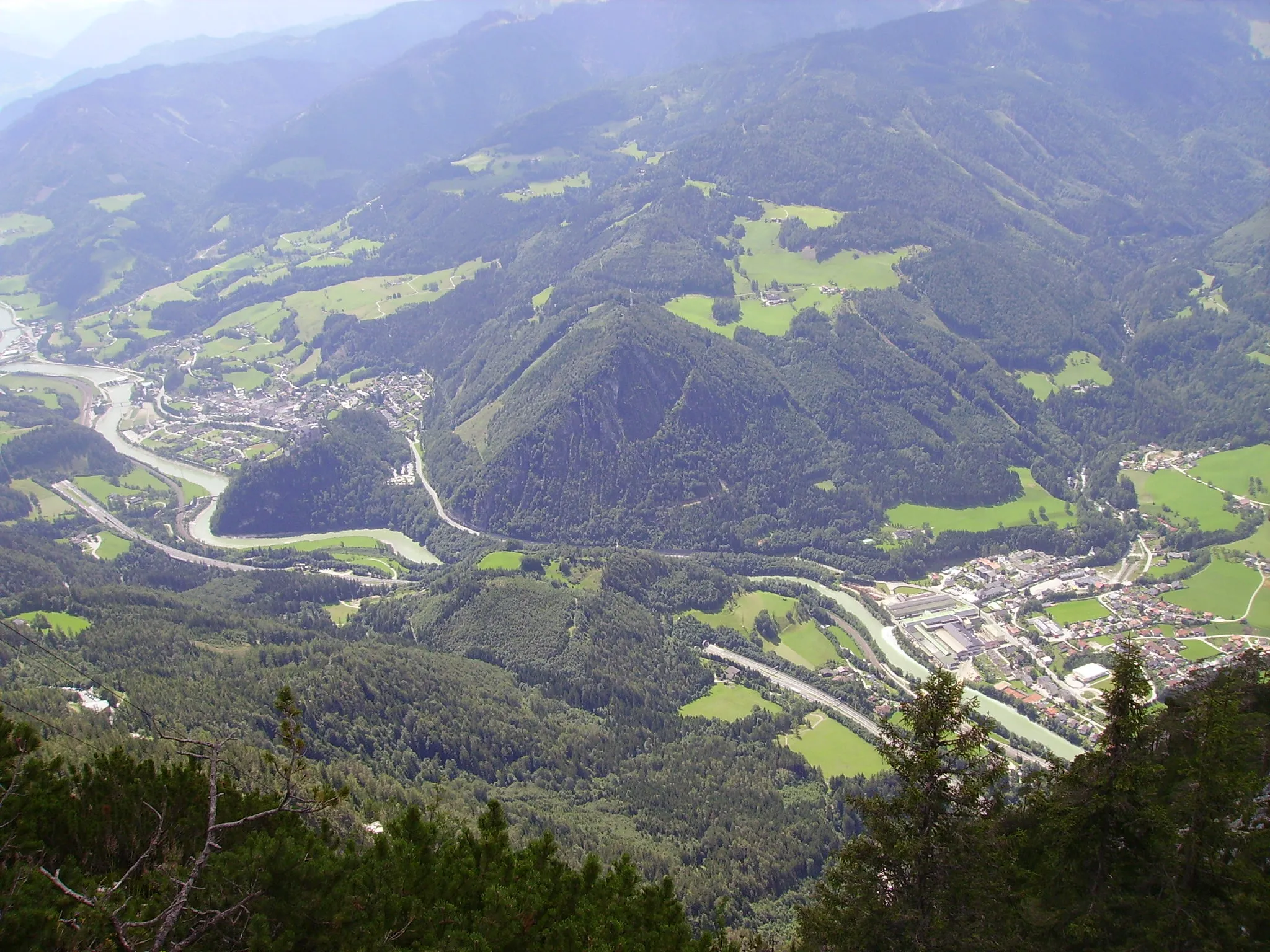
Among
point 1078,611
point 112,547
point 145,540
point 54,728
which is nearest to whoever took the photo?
point 54,728

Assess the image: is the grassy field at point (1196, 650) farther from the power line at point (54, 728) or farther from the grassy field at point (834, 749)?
the power line at point (54, 728)

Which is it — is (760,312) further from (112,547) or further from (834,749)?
(112,547)

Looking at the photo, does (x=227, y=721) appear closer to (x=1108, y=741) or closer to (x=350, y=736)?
(x=350, y=736)

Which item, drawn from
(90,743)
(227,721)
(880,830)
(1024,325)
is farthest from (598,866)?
(1024,325)

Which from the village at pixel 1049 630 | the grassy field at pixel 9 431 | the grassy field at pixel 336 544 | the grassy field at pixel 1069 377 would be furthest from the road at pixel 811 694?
the grassy field at pixel 9 431

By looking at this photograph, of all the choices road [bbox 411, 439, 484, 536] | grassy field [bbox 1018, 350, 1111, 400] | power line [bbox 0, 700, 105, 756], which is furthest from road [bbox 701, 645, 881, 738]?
grassy field [bbox 1018, 350, 1111, 400]

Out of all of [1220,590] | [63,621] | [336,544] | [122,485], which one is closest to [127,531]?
[122,485]

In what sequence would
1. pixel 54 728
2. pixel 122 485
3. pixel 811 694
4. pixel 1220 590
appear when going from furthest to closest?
pixel 122 485 < pixel 1220 590 < pixel 811 694 < pixel 54 728
